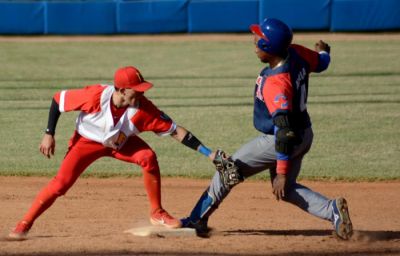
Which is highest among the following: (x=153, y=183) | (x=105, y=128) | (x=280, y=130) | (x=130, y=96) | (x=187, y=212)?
(x=130, y=96)

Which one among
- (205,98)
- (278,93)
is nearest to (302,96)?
(278,93)

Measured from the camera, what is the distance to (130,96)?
21.4 feet

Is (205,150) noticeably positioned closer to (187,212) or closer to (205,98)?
(187,212)

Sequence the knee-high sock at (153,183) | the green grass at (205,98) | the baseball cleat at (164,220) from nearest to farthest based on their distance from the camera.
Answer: the knee-high sock at (153,183)
the baseball cleat at (164,220)
the green grass at (205,98)

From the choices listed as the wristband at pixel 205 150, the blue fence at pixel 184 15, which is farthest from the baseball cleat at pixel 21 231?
the blue fence at pixel 184 15

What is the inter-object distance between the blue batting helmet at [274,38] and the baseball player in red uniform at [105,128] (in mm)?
917

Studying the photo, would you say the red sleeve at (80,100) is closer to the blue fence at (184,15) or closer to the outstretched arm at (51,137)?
the outstretched arm at (51,137)

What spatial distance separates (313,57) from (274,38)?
573 mm

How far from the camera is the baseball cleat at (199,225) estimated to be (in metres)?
6.95

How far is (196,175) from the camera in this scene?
976 cm

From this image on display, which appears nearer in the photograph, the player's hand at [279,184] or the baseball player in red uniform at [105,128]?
the player's hand at [279,184]

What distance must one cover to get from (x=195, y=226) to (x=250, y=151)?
0.84 meters

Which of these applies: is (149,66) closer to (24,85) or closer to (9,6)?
(24,85)

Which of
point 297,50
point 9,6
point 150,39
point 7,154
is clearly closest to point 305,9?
point 150,39
